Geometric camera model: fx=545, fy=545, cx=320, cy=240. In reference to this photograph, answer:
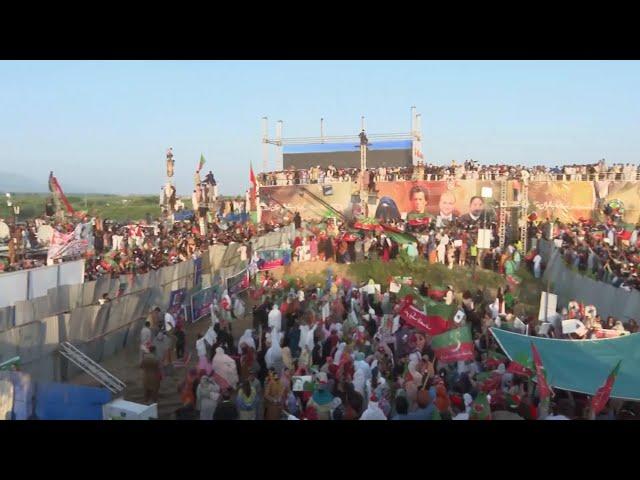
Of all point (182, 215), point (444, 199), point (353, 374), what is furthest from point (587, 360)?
point (182, 215)

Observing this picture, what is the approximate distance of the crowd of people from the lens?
4.91m

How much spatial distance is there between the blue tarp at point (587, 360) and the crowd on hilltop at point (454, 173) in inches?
171

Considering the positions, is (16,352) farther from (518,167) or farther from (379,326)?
(518,167)

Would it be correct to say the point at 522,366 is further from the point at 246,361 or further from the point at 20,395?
the point at 20,395

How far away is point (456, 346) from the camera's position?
594cm

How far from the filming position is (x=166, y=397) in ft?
21.7

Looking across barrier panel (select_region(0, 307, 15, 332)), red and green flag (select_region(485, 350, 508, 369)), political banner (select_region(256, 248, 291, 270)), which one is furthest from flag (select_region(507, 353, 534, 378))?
barrier panel (select_region(0, 307, 15, 332))

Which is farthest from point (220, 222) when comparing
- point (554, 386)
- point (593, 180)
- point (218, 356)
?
point (593, 180)

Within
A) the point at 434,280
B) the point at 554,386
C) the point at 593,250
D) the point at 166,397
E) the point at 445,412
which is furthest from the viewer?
the point at 434,280

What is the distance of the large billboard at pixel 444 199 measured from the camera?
982 cm

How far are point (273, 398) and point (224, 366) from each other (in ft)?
2.79

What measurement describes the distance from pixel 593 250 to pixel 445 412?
5091 mm

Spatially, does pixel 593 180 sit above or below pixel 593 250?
above
